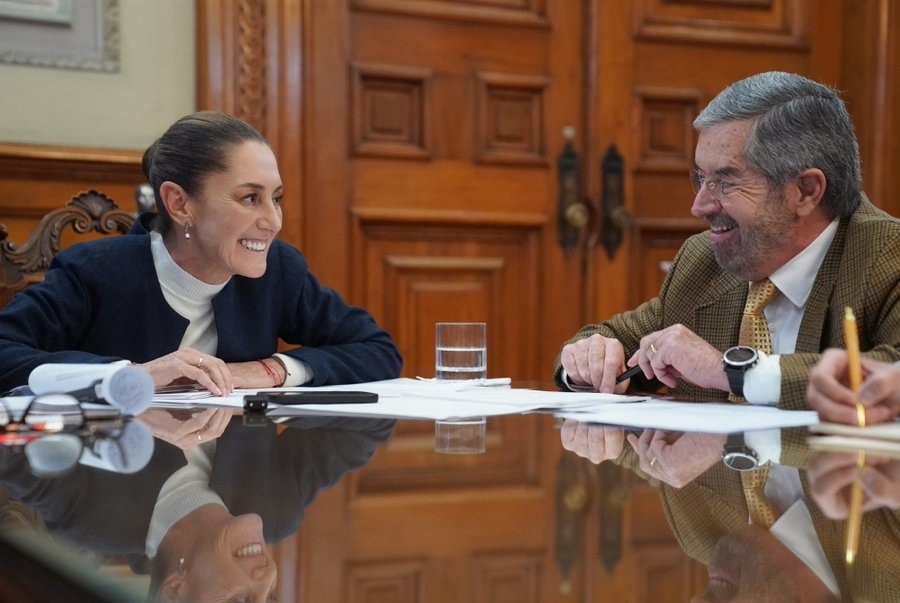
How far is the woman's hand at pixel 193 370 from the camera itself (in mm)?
1580

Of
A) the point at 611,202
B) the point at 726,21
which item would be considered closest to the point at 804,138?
the point at 611,202

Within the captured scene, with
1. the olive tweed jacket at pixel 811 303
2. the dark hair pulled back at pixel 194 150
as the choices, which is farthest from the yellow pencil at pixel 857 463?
the dark hair pulled back at pixel 194 150

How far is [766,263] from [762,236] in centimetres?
5

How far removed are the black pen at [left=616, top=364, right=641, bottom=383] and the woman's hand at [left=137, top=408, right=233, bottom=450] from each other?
642 mm

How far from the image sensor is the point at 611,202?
11.7 ft

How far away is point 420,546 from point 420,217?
2.76 m

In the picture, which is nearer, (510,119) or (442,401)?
(442,401)

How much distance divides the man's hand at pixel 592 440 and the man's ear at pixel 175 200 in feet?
3.56

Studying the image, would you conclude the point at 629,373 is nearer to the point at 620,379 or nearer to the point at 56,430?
the point at 620,379

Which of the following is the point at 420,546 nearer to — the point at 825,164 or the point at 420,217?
the point at 825,164

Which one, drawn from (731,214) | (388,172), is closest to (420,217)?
(388,172)

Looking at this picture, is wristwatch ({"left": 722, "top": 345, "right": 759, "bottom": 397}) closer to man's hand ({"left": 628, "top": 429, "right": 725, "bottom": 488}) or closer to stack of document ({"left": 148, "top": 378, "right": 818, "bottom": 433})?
stack of document ({"left": 148, "top": 378, "right": 818, "bottom": 433})

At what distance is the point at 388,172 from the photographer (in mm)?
3344

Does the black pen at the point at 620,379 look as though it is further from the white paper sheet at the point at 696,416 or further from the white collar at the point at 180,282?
the white collar at the point at 180,282
